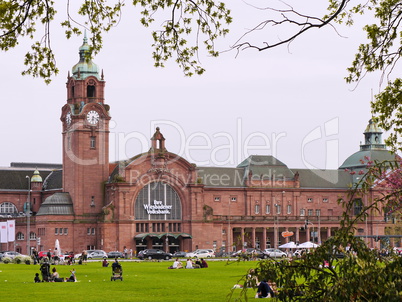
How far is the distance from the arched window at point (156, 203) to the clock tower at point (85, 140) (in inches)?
220

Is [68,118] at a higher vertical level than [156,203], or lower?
higher

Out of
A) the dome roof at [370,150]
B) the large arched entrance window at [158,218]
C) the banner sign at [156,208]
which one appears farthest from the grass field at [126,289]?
the dome roof at [370,150]

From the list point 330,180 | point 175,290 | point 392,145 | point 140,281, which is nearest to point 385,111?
point 392,145

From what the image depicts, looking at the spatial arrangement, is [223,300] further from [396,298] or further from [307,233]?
[307,233]

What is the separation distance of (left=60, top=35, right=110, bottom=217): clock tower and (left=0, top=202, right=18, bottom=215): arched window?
11390mm

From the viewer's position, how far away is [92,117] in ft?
421

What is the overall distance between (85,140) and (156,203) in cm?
1355

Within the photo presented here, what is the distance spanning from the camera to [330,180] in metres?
152

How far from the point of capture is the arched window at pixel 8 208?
448 ft

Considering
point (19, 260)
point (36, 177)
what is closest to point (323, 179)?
point (36, 177)

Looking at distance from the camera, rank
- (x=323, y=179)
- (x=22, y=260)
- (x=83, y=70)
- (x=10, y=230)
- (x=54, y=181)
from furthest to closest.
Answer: (x=323, y=179), (x=54, y=181), (x=83, y=70), (x=10, y=230), (x=22, y=260)

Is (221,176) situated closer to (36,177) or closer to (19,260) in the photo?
(36,177)

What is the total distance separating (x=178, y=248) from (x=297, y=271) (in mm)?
109531

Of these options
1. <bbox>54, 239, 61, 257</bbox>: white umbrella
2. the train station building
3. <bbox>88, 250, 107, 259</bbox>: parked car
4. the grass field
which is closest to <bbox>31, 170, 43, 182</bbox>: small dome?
the train station building
